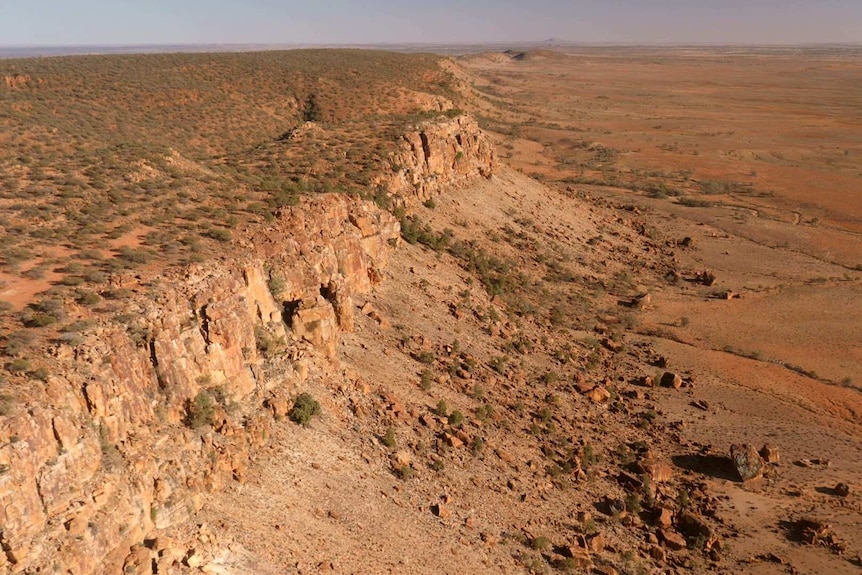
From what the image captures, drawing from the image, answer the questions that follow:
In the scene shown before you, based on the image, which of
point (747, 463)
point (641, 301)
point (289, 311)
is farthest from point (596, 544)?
point (641, 301)

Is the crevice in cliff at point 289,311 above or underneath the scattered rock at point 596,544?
above

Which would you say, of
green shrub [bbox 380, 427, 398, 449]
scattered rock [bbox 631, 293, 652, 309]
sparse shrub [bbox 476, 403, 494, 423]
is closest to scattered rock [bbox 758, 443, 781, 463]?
sparse shrub [bbox 476, 403, 494, 423]

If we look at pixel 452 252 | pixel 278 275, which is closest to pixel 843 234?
pixel 452 252

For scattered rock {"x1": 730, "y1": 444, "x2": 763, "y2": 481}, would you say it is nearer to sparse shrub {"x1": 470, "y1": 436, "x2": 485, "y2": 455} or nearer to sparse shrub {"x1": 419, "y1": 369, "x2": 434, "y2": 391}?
sparse shrub {"x1": 470, "y1": 436, "x2": 485, "y2": 455}

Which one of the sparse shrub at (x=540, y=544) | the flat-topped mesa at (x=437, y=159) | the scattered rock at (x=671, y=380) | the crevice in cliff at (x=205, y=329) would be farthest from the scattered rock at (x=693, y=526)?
the flat-topped mesa at (x=437, y=159)

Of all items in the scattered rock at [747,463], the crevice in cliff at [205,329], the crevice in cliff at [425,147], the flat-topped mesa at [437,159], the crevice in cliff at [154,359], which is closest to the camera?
the crevice in cliff at [154,359]

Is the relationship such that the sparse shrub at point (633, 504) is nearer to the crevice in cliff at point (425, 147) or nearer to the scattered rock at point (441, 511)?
the scattered rock at point (441, 511)
